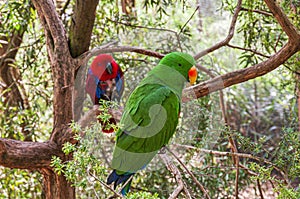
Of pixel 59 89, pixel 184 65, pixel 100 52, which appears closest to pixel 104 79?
pixel 100 52

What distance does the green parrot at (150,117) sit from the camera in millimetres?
1263

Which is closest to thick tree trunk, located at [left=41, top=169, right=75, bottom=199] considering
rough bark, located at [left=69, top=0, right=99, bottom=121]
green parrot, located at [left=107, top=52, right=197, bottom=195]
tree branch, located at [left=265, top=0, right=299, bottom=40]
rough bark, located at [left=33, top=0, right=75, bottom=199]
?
rough bark, located at [left=33, top=0, right=75, bottom=199]

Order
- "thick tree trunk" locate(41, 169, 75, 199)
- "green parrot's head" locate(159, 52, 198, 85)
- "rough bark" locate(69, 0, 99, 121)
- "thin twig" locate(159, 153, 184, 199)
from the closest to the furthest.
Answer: "thin twig" locate(159, 153, 184, 199) → "green parrot's head" locate(159, 52, 198, 85) → "thick tree trunk" locate(41, 169, 75, 199) → "rough bark" locate(69, 0, 99, 121)

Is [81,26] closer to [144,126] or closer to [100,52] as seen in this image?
[100,52]

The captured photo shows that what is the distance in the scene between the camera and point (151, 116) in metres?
1.28

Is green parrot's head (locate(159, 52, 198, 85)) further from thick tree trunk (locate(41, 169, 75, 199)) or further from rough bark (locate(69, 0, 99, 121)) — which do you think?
thick tree trunk (locate(41, 169, 75, 199))

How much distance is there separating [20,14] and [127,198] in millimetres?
1291

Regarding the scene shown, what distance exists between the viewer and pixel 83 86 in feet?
6.23

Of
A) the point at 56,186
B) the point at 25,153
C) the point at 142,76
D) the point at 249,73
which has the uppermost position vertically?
the point at 142,76

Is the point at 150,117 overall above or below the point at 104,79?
below

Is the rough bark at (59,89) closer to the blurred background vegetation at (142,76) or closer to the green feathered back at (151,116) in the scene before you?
the blurred background vegetation at (142,76)

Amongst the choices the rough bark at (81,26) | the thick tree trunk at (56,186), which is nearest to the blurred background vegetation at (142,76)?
the thick tree trunk at (56,186)

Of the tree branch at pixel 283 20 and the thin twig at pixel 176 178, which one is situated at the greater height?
the tree branch at pixel 283 20

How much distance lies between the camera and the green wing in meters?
1.26
